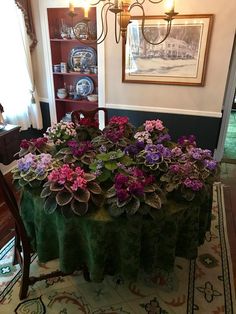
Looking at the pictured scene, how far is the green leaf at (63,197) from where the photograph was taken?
4.22ft

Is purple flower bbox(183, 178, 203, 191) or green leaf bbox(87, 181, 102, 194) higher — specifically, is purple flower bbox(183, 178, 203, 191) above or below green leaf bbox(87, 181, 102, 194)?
above

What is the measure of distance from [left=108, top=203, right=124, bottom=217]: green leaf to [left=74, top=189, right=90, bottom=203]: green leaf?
0.13 meters

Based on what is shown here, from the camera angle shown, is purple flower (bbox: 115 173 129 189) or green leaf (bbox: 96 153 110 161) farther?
green leaf (bbox: 96 153 110 161)

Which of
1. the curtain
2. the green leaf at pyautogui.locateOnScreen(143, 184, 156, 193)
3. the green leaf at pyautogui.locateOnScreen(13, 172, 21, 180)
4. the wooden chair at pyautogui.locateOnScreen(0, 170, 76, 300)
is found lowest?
the wooden chair at pyautogui.locateOnScreen(0, 170, 76, 300)

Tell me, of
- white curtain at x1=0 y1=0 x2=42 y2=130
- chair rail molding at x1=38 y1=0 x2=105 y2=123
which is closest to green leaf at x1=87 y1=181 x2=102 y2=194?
→ chair rail molding at x1=38 y1=0 x2=105 y2=123

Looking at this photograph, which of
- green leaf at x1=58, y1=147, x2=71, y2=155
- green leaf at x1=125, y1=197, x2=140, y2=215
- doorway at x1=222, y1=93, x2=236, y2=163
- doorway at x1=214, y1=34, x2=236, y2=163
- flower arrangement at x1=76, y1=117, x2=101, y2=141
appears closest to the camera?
green leaf at x1=125, y1=197, x2=140, y2=215

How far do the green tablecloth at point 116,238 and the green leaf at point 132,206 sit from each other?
4 cm

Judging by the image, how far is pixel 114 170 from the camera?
1.58 meters

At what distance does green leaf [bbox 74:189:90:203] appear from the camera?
1.31m

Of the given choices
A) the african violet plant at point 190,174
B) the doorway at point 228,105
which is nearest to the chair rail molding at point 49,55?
the doorway at point 228,105

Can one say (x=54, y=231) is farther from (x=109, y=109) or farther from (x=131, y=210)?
(x=109, y=109)

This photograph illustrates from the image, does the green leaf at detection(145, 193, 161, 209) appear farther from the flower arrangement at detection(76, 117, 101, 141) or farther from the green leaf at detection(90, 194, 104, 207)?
the flower arrangement at detection(76, 117, 101, 141)

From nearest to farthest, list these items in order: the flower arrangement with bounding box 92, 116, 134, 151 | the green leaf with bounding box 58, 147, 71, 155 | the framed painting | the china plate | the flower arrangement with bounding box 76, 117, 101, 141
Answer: the green leaf with bounding box 58, 147, 71, 155, the flower arrangement with bounding box 92, 116, 134, 151, the flower arrangement with bounding box 76, 117, 101, 141, the framed painting, the china plate

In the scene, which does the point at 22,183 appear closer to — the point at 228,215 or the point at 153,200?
the point at 153,200
